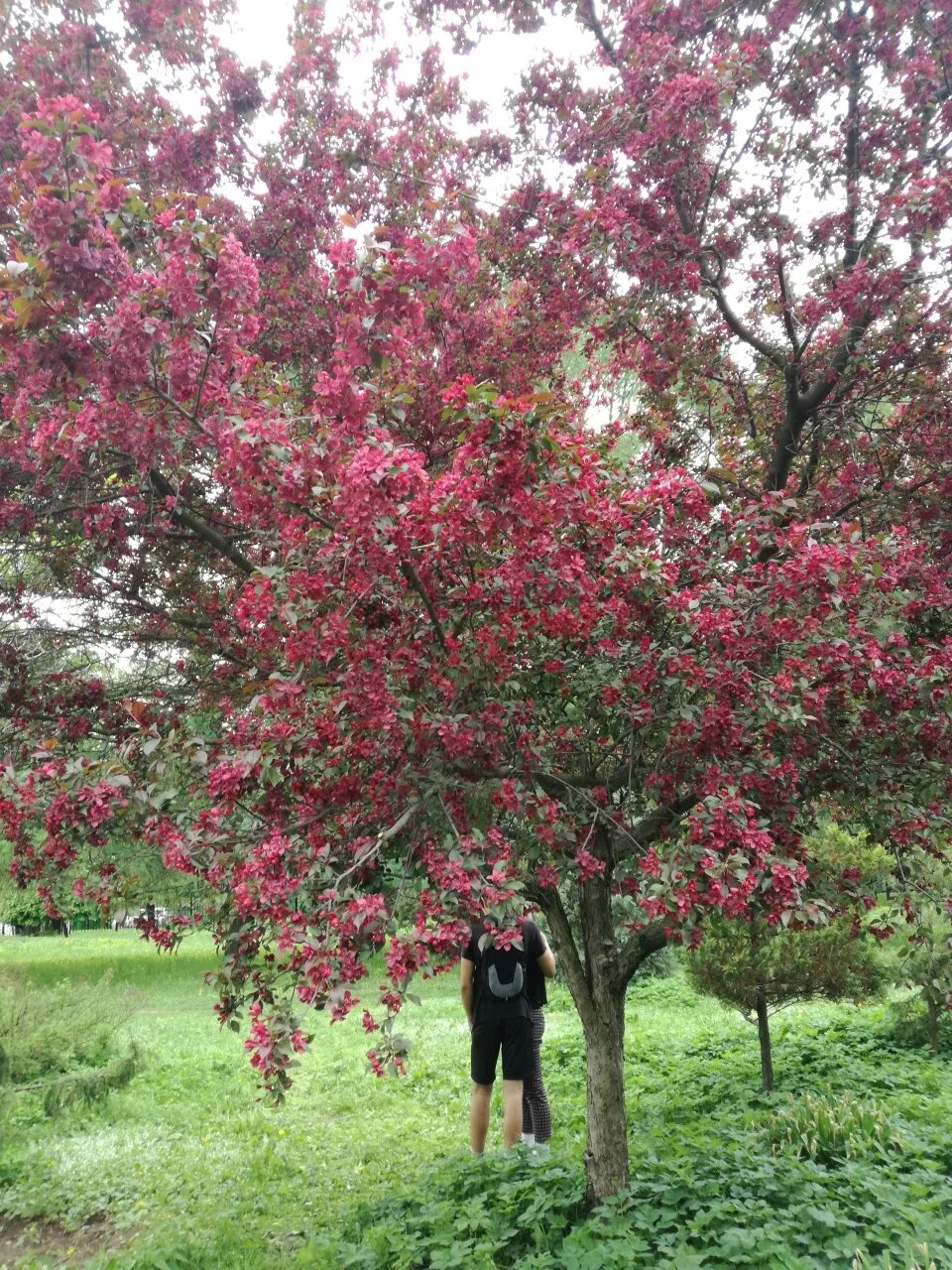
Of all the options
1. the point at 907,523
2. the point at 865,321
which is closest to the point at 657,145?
the point at 865,321

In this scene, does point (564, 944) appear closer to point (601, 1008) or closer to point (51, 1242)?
point (601, 1008)

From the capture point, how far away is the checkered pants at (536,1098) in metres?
4.61

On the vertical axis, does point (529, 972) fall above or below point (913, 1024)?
above

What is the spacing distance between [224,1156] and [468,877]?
161 inches

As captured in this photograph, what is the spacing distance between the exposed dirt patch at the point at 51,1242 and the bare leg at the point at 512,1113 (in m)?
1.92

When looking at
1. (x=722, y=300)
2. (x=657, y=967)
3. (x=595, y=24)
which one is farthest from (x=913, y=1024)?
(x=595, y=24)

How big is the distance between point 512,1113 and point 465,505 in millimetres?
3528

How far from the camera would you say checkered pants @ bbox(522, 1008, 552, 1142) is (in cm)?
461

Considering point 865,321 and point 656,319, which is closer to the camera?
point 865,321

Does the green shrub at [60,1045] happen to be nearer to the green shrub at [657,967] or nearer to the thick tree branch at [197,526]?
the thick tree branch at [197,526]

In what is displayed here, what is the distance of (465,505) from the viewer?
2342 millimetres

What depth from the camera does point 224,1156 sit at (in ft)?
16.8

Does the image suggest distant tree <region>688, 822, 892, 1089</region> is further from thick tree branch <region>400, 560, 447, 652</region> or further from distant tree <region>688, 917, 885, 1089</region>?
thick tree branch <region>400, 560, 447, 652</region>

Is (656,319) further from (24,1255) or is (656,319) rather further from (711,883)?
(24,1255)
